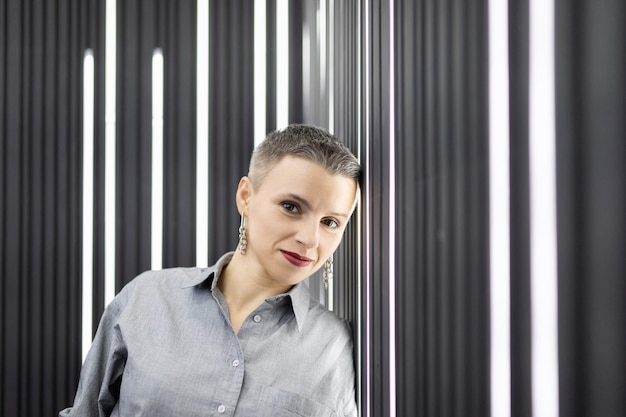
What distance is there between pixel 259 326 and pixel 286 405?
0.65 ft

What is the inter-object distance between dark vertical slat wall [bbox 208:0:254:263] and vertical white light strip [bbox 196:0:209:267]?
2 cm

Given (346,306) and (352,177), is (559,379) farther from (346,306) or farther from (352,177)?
(346,306)

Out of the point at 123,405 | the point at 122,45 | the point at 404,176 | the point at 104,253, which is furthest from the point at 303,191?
the point at 122,45

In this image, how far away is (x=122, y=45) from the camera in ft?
6.05

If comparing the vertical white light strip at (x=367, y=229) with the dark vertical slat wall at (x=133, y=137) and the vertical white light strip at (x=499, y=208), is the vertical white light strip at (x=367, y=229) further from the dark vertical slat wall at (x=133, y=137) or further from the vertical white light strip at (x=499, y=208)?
the dark vertical slat wall at (x=133, y=137)

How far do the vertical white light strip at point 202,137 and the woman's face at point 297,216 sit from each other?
661mm

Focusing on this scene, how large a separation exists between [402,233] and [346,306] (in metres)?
0.53

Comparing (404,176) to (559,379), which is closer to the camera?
(559,379)

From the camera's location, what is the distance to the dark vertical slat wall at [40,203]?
1806 millimetres

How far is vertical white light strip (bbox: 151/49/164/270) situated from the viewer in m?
1.80

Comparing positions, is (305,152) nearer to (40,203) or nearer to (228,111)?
(228,111)

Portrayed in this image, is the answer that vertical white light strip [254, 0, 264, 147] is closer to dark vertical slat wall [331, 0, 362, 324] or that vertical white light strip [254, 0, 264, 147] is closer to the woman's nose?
dark vertical slat wall [331, 0, 362, 324]

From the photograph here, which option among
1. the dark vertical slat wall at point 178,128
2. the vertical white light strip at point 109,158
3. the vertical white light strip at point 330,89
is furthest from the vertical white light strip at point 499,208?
the vertical white light strip at point 109,158

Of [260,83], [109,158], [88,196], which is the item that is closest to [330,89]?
[260,83]
